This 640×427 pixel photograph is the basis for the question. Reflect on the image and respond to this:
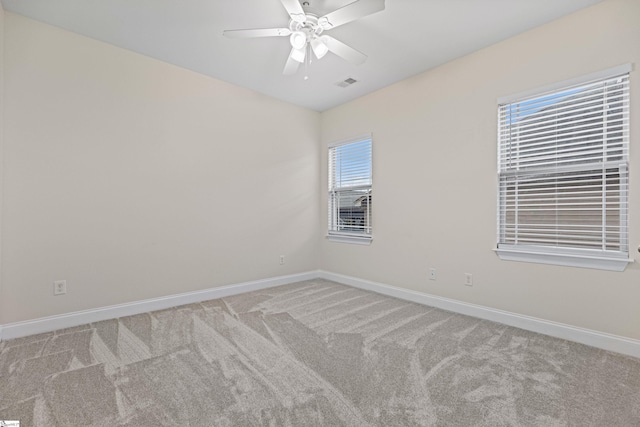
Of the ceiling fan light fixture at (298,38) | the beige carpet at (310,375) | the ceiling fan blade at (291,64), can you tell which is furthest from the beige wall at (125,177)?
the ceiling fan light fixture at (298,38)

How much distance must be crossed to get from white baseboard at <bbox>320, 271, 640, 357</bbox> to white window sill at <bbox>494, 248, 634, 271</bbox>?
1.71 feet

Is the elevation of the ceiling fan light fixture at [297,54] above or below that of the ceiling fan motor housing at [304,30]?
below

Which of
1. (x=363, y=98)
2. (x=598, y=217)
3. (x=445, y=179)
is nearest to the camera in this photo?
(x=598, y=217)

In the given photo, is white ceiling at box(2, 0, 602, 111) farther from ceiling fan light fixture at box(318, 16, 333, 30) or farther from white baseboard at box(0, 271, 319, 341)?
white baseboard at box(0, 271, 319, 341)

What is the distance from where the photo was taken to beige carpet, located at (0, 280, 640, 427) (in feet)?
5.00

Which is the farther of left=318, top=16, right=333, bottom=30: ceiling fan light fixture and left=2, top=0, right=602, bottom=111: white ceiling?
left=2, top=0, right=602, bottom=111: white ceiling

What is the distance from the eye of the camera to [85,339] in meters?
2.40

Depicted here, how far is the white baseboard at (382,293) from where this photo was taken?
2.28 m

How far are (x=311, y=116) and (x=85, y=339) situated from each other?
12.7 feet

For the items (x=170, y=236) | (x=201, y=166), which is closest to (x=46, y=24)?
(x=201, y=166)

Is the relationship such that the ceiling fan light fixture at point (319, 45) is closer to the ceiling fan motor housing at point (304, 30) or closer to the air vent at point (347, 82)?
the ceiling fan motor housing at point (304, 30)

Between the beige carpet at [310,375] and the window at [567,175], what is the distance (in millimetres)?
811

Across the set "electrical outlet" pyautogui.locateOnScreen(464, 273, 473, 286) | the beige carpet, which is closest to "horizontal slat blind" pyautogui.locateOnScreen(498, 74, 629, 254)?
"electrical outlet" pyautogui.locateOnScreen(464, 273, 473, 286)

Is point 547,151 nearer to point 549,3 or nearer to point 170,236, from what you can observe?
point 549,3
